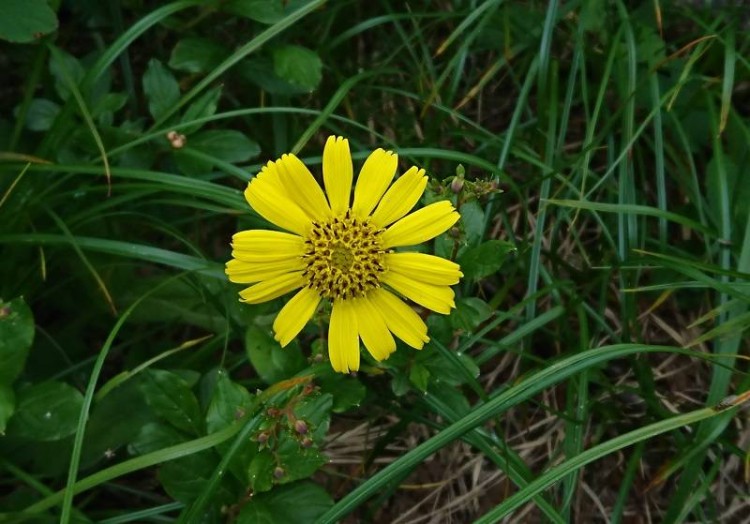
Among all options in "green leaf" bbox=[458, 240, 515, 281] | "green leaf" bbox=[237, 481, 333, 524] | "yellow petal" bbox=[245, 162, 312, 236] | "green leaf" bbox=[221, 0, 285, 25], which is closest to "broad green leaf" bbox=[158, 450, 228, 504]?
"green leaf" bbox=[237, 481, 333, 524]

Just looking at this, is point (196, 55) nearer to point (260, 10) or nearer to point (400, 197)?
point (260, 10)

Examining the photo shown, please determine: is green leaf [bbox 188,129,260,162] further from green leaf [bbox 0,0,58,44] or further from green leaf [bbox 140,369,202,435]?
green leaf [bbox 140,369,202,435]

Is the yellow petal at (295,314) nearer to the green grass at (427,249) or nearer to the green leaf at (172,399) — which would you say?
the green grass at (427,249)

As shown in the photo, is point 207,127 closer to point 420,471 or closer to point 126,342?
point 126,342

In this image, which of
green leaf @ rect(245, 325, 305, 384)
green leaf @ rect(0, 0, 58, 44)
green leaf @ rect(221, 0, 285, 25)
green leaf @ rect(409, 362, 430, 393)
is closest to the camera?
green leaf @ rect(409, 362, 430, 393)


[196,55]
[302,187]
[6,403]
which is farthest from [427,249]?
[6,403]

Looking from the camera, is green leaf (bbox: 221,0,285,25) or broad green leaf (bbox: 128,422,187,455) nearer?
broad green leaf (bbox: 128,422,187,455)

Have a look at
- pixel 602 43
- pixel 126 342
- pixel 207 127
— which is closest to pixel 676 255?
pixel 602 43
